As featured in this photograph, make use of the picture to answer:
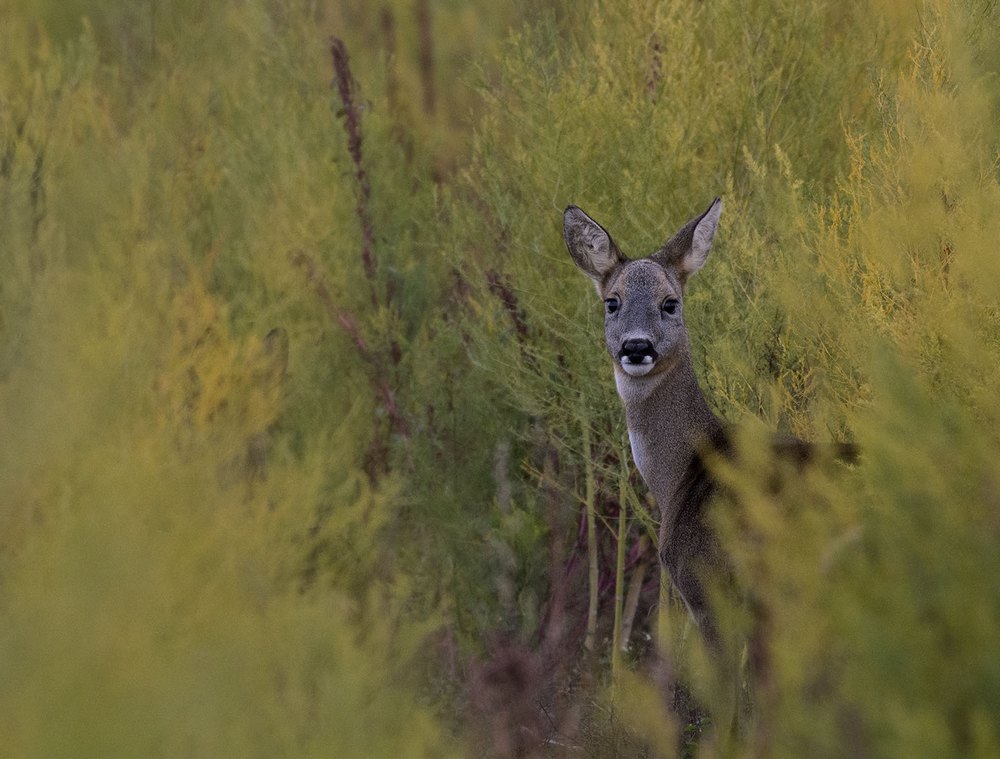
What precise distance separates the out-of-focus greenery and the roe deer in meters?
0.21

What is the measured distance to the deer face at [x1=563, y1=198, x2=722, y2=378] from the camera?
5.88m

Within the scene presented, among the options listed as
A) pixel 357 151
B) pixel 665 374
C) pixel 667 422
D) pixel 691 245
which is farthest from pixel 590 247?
pixel 357 151

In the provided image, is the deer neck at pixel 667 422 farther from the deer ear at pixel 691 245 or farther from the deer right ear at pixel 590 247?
the deer right ear at pixel 590 247

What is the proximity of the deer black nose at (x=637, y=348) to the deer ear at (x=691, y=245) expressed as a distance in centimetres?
50

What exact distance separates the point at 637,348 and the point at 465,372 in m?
4.22

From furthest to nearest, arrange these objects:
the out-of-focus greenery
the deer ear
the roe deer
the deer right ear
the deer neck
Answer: the deer right ear
the deer ear
the deer neck
the roe deer
the out-of-focus greenery

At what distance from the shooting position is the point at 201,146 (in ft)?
37.6

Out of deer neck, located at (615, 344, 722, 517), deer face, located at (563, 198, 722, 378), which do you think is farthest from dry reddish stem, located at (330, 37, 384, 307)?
deer neck, located at (615, 344, 722, 517)

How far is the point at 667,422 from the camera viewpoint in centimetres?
595

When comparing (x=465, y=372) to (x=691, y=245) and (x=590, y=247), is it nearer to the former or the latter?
→ (x=590, y=247)

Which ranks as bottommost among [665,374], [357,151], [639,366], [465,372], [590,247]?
[465,372]

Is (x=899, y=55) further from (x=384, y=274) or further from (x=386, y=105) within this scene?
(x=386, y=105)

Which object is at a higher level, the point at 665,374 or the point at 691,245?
the point at 691,245

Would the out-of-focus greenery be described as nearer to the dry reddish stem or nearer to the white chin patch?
the dry reddish stem
